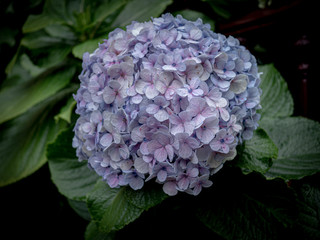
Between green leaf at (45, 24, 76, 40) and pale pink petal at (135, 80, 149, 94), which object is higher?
pale pink petal at (135, 80, 149, 94)

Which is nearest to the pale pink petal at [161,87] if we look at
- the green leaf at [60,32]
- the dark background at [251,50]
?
the dark background at [251,50]

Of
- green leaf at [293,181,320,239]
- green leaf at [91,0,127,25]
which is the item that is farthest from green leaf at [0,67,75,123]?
green leaf at [293,181,320,239]

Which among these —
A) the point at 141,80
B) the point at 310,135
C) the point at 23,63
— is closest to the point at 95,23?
the point at 23,63

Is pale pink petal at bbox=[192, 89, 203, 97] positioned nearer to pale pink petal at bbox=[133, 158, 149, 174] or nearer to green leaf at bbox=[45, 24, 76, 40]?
pale pink petal at bbox=[133, 158, 149, 174]

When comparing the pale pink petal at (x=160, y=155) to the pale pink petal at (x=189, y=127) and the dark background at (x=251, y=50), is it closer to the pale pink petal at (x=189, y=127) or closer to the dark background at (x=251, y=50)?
the pale pink petal at (x=189, y=127)

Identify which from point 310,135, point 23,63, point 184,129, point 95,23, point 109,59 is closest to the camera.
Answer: point 184,129

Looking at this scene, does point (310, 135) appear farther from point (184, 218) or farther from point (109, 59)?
point (109, 59)
